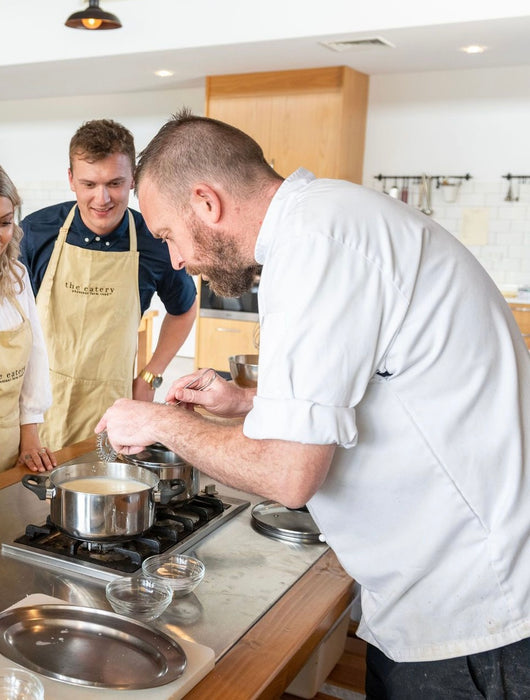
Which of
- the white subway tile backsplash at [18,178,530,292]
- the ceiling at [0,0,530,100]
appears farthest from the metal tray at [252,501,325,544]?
the white subway tile backsplash at [18,178,530,292]

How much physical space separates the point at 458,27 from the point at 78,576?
172 inches

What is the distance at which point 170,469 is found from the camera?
5.36ft

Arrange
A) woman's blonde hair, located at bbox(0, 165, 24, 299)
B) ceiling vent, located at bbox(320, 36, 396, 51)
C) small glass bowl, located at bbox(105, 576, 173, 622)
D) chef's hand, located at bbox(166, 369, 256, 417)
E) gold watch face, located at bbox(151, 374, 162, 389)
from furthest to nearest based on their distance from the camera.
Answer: ceiling vent, located at bbox(320, 36, 396, 51) < gold watch face, located at bbox(151, 374, 162, 389) < woman's blonde hair, located at bbox(0, 165, 24, 299) < chef's hand, located at bbox(166, 369, 256, 417) < small glass bowl, located at bbox(105, 576, 173, 622)

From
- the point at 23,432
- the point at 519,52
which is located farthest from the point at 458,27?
the point at 23,432

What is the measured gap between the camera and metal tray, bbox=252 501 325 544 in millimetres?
1586

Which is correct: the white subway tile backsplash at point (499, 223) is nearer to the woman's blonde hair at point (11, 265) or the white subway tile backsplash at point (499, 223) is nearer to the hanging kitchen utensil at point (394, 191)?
the hanging kitchen utensil at point (394, 191)

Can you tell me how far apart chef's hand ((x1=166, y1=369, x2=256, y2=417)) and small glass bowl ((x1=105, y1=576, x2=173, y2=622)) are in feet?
1.60

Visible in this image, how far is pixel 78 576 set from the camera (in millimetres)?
1353

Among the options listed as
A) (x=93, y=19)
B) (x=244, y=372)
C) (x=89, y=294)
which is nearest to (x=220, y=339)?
(x=93, y=19)

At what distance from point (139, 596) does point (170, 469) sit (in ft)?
→ 1.34

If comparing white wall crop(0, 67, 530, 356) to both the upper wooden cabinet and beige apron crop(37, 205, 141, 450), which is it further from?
beige apron crop(37, 205, 141, 450)

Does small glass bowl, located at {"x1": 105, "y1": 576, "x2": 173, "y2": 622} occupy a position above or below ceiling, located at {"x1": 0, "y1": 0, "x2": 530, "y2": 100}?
below

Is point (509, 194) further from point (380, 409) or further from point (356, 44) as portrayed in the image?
point (380, 409)

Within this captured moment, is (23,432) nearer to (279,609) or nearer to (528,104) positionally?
(279,609)
